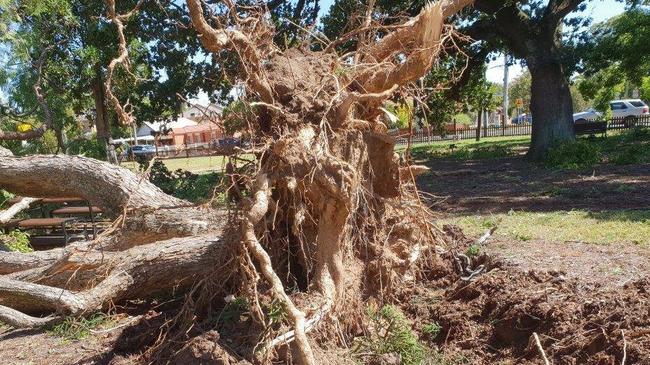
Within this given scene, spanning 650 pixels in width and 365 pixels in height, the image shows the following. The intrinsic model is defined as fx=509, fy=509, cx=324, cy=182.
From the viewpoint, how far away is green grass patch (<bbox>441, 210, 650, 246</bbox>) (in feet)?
18.2

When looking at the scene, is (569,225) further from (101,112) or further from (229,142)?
(101,112)

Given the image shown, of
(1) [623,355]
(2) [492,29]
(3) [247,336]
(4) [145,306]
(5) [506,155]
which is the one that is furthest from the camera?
(5) [506,155]

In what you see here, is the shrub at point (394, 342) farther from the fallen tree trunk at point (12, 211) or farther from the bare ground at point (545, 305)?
the fallen tree trunk at point (12, 211)

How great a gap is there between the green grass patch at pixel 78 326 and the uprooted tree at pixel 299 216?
0.09 m

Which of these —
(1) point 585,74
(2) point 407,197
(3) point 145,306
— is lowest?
(3) point 145,306

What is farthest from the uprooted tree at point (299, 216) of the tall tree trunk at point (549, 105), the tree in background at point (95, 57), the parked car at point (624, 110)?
the parked car at point (624, 110)

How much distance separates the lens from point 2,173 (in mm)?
6484

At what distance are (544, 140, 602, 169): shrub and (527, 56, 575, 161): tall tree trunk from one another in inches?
45.3

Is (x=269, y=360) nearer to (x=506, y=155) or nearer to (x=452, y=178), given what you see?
(x=452, y=178)

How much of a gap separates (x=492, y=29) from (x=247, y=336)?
13209mm

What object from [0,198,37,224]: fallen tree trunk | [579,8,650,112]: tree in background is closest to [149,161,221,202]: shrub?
[0,198,37,224]: fallen tree trunk

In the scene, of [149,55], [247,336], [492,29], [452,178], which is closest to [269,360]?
[247,336]

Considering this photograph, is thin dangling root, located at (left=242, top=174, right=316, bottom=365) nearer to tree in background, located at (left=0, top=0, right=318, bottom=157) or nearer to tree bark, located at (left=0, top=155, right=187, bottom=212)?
tree bark, located at (left=0, top=155, right=187, bottom=212)

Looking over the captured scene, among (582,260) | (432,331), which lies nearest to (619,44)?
(582,260)
